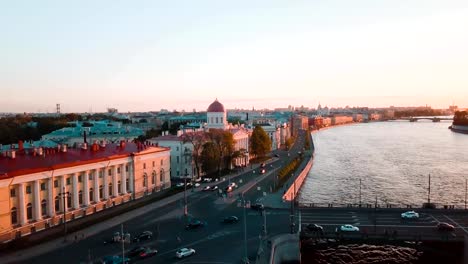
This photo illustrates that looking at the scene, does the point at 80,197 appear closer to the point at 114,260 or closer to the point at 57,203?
the point at 57,203

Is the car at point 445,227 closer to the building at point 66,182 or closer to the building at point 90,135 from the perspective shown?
the building at point 66,182

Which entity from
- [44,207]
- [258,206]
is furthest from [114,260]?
[258,206]

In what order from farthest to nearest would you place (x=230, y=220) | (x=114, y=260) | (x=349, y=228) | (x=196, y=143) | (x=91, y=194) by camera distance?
1. (x=196, y=143)
2. (x=91, y=194)
3. (x=230, y=220)
4. (x=349, y=228)
5. (x=114, y=260)

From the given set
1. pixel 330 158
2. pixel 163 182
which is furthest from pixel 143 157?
pixel 330 158

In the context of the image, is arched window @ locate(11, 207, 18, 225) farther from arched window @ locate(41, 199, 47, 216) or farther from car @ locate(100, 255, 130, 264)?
car @ locate(100, 255, 130, 264)

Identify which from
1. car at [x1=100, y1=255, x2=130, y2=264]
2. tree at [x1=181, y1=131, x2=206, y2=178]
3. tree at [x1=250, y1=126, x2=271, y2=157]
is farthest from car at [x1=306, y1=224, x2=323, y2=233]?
tree at [x1=250, y1=126, x2=271, y2=157]

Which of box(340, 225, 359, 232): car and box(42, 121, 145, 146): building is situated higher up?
box(42, 121, 145, 146): building

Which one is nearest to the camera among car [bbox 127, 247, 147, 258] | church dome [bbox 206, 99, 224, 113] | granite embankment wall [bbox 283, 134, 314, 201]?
car [bbox 127, 247, 147, 258]
